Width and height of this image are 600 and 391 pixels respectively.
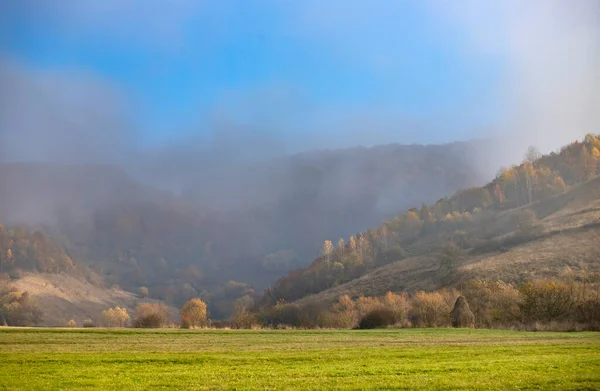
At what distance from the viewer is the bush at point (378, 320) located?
245 feet

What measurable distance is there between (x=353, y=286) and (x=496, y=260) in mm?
55997

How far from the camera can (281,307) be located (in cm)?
12050

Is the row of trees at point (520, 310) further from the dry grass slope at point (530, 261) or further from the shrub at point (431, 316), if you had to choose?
the dry grass slope at point (530, 261)

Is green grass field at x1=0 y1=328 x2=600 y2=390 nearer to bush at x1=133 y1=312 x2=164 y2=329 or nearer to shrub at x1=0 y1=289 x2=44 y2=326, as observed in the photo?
bush at x1=133 y1=312 x2=164 y2=329

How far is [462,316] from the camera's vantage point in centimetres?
7012

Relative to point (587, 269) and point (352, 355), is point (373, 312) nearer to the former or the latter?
point (352, 355)

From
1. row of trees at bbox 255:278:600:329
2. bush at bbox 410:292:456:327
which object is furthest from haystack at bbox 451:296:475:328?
bush at bbox 410:292:456:327

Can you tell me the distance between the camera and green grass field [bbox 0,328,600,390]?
20.9 m

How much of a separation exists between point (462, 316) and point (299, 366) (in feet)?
162

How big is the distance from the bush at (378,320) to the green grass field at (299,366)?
36078 millimetres

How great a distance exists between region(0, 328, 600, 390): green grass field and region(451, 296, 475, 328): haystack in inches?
1271

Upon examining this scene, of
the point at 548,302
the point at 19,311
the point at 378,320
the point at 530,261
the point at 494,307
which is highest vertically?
the point at 530,261

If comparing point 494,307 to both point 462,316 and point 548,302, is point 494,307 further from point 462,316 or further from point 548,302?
point 462,316

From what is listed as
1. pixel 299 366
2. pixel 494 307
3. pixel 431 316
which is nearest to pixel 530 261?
pixel 494 307
